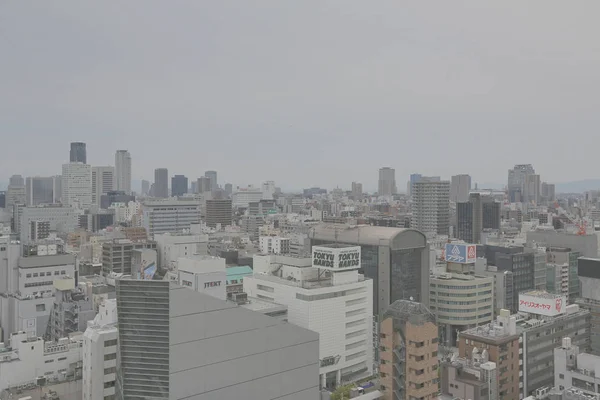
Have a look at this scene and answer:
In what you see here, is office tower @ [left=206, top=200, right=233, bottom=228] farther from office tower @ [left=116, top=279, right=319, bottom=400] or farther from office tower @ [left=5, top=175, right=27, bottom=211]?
office tower @ [left=116, top=279, right=319, bottom=400]

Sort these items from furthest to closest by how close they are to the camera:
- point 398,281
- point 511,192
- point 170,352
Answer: point 511,192, point 398,281, point 170,352

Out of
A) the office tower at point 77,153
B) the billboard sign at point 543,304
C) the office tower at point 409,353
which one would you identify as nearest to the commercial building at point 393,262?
the billboard sign at point 543,304

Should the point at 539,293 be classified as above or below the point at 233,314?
below

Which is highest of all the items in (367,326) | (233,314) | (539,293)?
(233,314)

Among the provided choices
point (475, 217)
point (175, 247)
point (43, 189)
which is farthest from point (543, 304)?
point (43, 189)

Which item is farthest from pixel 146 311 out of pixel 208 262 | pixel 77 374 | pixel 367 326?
pixel 367 326

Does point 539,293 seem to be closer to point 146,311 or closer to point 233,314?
point 233,314
